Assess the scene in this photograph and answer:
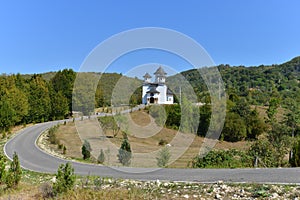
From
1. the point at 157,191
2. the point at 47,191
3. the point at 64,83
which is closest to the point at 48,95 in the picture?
the point at 64,83

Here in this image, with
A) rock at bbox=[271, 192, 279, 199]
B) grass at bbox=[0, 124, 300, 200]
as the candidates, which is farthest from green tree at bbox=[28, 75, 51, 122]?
rock at bbox=[271, 192, 279, 199]

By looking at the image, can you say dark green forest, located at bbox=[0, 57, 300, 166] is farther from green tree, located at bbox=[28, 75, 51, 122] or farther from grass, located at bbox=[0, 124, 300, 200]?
grass, located at bbox=[0, 124, 300, 200]

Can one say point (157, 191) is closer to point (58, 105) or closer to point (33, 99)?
point (33, 99)

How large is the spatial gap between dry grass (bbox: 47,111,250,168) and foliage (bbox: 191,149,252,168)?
3008mm

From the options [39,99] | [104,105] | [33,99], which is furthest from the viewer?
[39,99]

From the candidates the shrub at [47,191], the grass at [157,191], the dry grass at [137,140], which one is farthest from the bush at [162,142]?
the shrub at [47,191]

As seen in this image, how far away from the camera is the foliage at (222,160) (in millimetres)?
14270

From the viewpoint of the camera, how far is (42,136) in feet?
93.7

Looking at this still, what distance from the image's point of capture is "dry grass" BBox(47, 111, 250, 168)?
66.4ft

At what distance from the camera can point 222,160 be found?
576 inches

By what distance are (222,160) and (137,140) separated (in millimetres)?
14300

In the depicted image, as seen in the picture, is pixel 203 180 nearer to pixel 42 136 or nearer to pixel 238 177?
pixel 238 177

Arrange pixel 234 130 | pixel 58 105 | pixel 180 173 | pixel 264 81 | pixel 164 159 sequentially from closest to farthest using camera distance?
pixel 180 173, pixel 164 159, pixel 234 130, pixel 58 105, pixel 264 81

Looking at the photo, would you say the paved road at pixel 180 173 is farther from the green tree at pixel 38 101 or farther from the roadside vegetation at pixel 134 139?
the green tree at pixel 38 101
